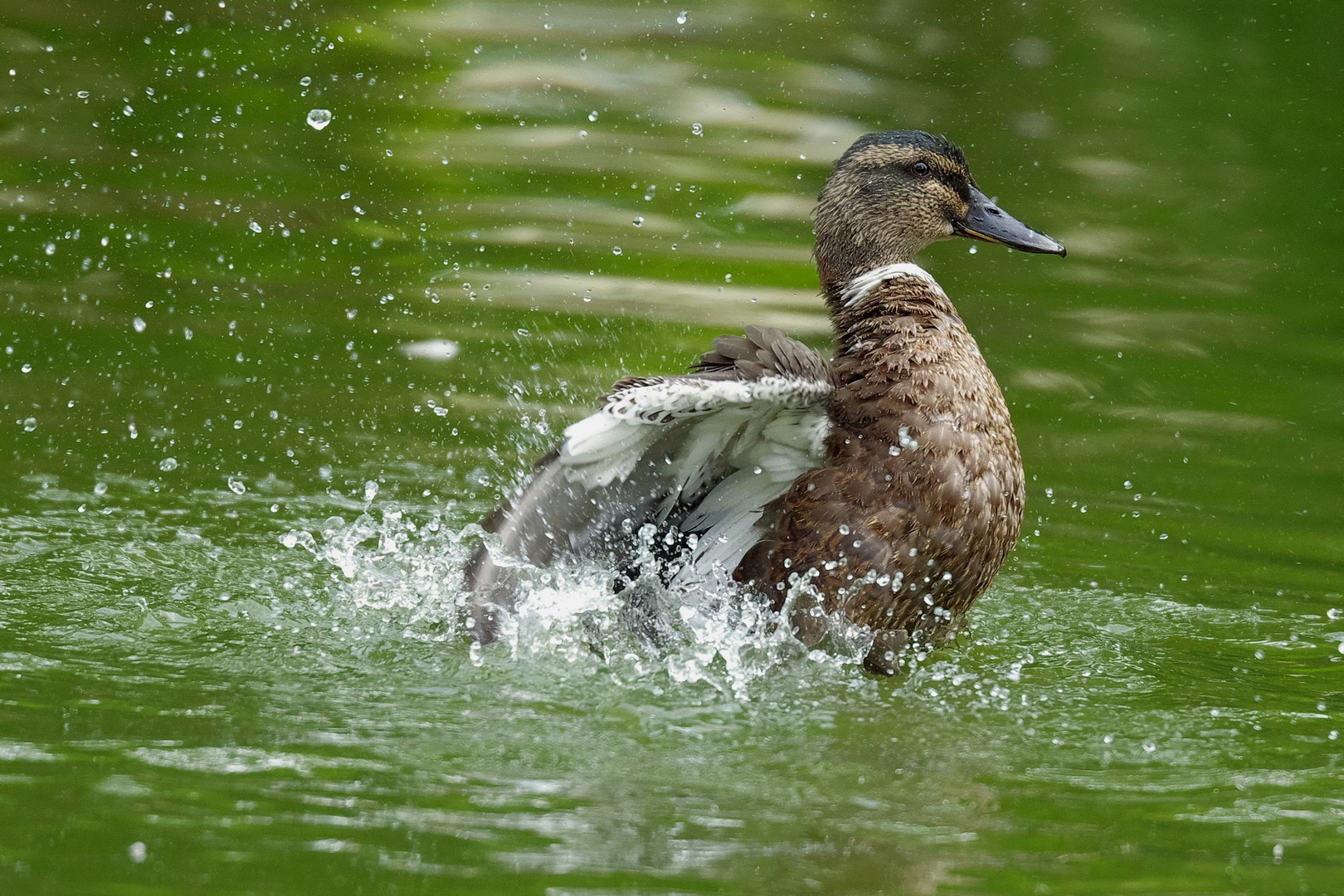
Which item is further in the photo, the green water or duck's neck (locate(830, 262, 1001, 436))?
duck's neck (locate(830, 262, 1001, 436))

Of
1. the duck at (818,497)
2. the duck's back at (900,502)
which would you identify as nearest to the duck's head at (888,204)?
the duck at (818,497)

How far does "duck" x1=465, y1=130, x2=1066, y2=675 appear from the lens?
470cm

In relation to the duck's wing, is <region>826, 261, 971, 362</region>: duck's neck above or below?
above

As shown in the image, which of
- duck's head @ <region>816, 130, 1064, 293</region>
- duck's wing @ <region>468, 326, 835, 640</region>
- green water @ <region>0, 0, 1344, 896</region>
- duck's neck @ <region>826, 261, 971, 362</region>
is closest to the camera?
green water @ <region>0, 0, 1344, 896</region>

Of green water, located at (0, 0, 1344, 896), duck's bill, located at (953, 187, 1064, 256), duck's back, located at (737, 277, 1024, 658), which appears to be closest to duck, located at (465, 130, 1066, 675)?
duck's back, located at (737, 277, 1024, 658)

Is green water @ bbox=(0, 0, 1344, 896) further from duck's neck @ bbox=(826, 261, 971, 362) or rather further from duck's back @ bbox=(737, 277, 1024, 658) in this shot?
duck's neck @ bbox=(826, 261, 971, 362)

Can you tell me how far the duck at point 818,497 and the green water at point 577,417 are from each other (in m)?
0.17

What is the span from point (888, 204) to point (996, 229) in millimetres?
420

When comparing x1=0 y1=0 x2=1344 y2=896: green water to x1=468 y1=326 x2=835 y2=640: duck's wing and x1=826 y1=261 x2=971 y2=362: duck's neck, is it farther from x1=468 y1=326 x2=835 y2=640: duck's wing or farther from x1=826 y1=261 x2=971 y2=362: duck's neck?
x1=826 y1=261 x2=971 y2=362: duck's neck

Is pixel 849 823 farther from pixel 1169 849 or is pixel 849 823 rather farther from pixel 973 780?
pixel 1169 849

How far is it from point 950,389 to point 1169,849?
5.28 ft

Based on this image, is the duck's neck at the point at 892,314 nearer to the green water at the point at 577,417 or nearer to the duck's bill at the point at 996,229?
the duck's bill at the point at 996,229

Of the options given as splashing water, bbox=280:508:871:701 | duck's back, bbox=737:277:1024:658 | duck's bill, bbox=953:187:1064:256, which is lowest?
splashing water, bbox=280:508:871:701

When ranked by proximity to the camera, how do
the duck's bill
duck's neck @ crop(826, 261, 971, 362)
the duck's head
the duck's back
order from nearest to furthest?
the duck's back
duck's neck @ crop(826, 261, 971, 362)
the duck's head
the duck's bill
